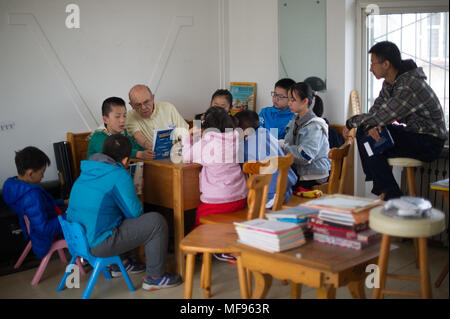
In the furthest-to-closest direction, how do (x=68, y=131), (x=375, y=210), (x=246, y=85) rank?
(x=246, y=85)
(x=68, y=131)
(x=375, y=210)

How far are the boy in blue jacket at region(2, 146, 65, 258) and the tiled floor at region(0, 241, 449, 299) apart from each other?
254 mm

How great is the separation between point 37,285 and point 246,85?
3020mm

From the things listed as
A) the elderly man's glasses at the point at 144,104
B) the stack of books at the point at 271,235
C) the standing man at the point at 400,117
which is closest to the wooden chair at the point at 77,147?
the elderly man's glasses at the point at 144,104

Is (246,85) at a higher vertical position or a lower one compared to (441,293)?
higher

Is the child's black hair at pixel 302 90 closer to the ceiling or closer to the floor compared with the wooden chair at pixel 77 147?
closer to the ceiling

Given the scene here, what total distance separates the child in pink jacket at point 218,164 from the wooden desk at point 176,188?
0.08 meters

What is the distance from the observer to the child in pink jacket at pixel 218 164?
3.57 meters

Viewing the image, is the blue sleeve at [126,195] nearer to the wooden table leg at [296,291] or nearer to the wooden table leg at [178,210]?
the wooden table leg at [178,210]

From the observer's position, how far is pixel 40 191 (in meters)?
3.85

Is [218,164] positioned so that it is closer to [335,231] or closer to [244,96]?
[335,231]

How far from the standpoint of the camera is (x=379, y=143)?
11.8 ft

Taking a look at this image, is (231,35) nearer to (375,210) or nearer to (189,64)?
(189,64)

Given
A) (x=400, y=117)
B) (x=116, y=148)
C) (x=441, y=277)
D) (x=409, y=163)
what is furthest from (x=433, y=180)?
(x=116, y=148)
